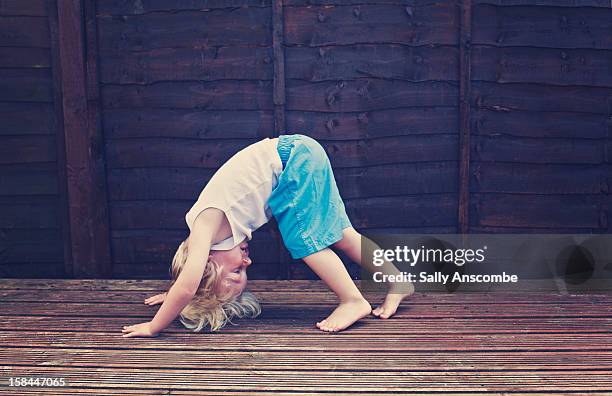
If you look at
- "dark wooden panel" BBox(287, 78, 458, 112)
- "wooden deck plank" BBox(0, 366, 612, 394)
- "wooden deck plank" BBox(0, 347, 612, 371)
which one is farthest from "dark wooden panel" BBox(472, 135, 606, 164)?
"wooden deck plank" BBox(0, 366, 612, 394)

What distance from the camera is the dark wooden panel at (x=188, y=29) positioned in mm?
4020

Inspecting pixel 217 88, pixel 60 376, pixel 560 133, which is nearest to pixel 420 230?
pixel 560 133

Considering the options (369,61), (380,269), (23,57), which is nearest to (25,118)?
(23,57)

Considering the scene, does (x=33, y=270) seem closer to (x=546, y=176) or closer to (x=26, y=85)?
(x=26, y=85)

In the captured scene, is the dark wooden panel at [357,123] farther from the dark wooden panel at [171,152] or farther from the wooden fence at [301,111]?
the dark wooden panel at [171,152]

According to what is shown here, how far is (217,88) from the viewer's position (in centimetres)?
409

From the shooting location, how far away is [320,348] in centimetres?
291

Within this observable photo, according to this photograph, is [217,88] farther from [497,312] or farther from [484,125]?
[497,312]

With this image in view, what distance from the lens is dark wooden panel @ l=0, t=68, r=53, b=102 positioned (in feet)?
13.4

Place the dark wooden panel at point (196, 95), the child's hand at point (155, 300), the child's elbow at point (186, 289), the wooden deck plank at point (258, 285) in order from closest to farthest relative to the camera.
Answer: the child's elbow at point (186, 289) → the child's hand at point (155, 300) → the wooden deck plank at point (258, 285) → the dark wooden panel at point (196, 95)

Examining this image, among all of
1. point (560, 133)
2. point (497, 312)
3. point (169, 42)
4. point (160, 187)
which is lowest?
point (497, 312)

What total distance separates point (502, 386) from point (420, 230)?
70.3 inches

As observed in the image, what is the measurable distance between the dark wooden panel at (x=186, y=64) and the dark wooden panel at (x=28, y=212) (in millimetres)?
848

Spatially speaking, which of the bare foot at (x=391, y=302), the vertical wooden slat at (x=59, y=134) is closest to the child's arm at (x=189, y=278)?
the bare foot at (x=391, y=302)
